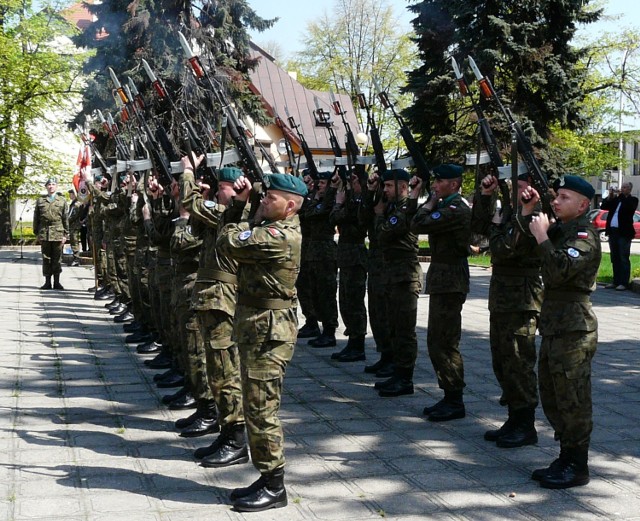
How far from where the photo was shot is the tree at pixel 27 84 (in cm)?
2802

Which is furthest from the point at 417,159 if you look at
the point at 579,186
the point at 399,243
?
the point at 579,186

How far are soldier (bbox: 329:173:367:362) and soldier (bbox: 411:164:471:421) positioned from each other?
2.46 meters

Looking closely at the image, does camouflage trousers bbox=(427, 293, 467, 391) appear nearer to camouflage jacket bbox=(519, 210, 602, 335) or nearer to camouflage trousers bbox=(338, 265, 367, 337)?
camouflage jacket bbox=(519, 210, 602, 335)

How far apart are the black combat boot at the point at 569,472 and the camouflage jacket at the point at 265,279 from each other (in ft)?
6.23

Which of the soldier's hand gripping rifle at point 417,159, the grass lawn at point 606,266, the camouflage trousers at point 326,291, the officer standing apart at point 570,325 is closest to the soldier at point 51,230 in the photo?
the camouflage trousers at point 326,291

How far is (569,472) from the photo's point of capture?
18.1ft

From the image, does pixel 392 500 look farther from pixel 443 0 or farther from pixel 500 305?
pixel 443 0

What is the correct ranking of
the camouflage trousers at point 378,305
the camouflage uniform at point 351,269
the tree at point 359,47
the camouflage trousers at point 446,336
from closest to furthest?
the camouflage trousers at point 446,336
the camouflage trousers at point 378,305
the camouflage uniform at point 351,269
the tree at point 359,47

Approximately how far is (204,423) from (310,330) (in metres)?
4.92

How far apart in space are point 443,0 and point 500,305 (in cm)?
1852

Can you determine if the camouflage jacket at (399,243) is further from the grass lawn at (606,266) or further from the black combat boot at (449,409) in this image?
the grass lawn at (606,266)

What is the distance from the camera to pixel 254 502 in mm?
5074

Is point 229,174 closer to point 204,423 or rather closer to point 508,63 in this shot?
point 204,423

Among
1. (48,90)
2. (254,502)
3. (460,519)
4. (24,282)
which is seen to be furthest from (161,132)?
(48,90)
